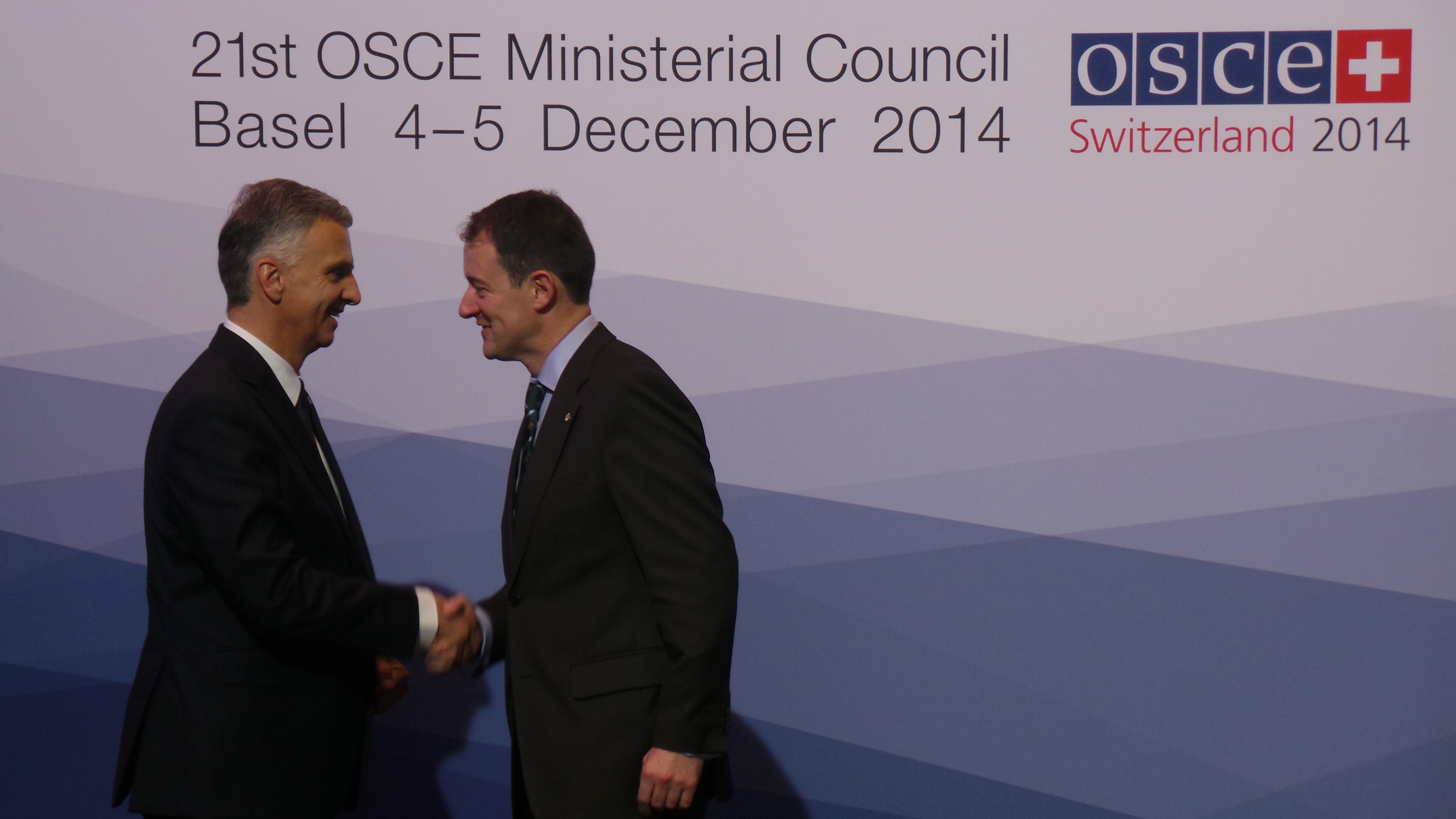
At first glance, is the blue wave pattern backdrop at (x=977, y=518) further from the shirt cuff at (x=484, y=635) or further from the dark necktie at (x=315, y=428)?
the dark necktie at (x=315, y=428)

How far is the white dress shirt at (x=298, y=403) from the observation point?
2119 millimetres

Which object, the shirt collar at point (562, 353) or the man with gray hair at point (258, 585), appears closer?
the man with gray hair at point (258, 585)

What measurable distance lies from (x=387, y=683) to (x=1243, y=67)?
254 centimetres

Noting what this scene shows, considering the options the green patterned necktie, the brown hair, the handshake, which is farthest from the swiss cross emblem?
the handshake

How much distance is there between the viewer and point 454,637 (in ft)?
7.37

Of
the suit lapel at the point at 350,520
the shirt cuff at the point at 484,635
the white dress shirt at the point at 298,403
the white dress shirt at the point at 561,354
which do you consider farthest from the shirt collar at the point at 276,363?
the shirt cuff at the point at 484,635

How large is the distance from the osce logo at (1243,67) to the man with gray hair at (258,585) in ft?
6.51

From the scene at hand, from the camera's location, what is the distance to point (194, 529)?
1.97 metres

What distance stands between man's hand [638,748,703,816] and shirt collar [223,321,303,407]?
2.91 ft

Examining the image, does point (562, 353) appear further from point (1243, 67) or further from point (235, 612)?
point (1243, 67)

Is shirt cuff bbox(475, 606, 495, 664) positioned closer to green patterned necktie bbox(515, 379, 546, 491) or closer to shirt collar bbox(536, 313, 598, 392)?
green patterned necktie bbox(515, 379, 546, 491)

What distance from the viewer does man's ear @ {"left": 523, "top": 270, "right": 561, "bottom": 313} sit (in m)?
2.17

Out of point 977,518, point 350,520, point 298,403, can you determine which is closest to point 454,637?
point 350,520

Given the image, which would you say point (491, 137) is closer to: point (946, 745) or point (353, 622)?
point (353, 622)
